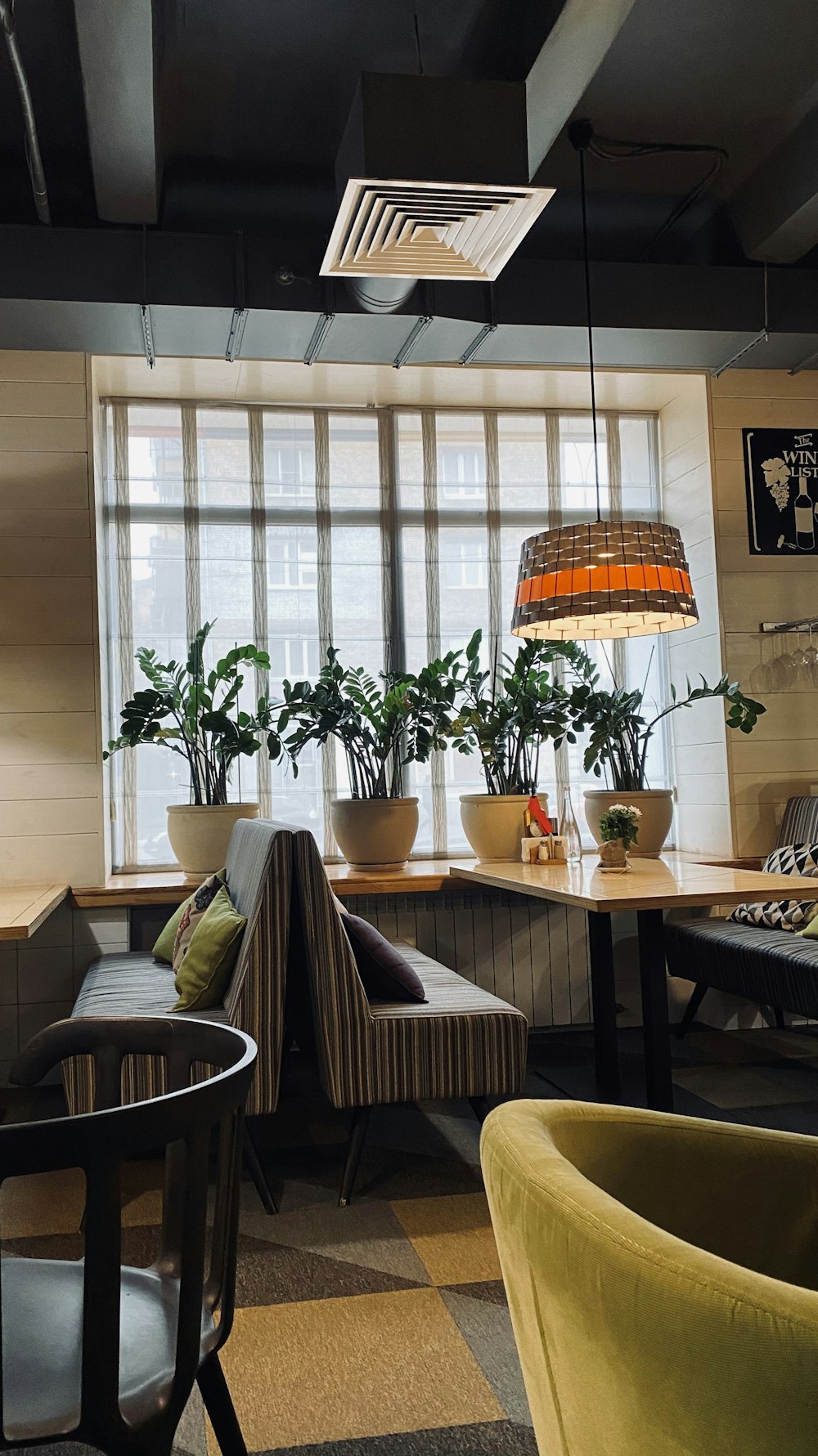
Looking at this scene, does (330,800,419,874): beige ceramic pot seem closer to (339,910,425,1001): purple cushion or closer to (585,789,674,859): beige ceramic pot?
(585,789,674,859): beige ceramic pot

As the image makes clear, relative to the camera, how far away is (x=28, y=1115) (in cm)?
396

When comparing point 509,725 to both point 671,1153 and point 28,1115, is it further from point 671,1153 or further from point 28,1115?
point 671,1153

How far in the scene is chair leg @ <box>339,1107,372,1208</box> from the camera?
2992mm

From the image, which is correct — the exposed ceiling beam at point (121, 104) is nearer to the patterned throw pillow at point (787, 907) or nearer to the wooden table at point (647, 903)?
the wooden table at point (647, 903)

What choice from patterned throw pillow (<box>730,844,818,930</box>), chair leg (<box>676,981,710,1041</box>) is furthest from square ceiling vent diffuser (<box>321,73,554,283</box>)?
chair leg (<box>676,981,710,1041</box>)

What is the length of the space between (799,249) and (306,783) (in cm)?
311

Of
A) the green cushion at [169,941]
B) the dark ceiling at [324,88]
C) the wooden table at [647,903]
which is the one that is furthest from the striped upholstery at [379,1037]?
the dark ceiling at [324,88]

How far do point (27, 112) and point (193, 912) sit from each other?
251 centimetres

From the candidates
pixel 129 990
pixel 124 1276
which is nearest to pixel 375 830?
pixel 129 990

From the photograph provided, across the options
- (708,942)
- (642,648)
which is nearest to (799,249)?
(642,648)

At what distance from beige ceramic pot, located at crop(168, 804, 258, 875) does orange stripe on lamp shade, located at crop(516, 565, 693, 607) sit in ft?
5.78

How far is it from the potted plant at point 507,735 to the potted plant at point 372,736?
14 centimetres

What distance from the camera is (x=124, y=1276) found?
1.44 metres

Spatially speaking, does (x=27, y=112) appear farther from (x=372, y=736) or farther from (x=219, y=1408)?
(x=219, y=1408)
